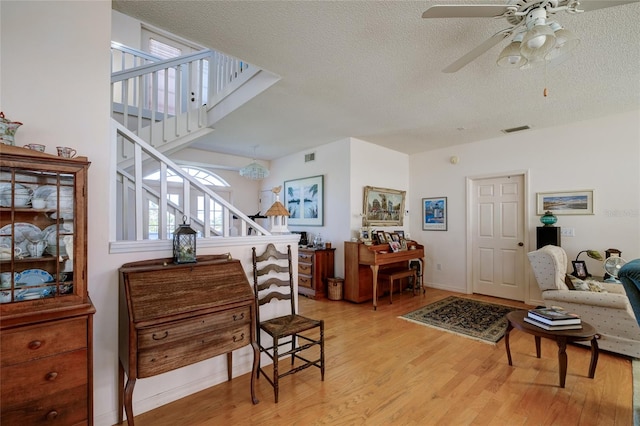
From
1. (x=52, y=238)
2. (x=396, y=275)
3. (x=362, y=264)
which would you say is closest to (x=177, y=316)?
(x=52, y=238)

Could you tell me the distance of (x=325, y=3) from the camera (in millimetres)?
1865

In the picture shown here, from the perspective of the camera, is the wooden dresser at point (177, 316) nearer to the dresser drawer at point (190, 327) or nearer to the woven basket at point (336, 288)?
the dresser drawer at point (190, 327)

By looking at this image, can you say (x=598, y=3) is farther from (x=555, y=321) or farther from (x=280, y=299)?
(x=280, y=299)

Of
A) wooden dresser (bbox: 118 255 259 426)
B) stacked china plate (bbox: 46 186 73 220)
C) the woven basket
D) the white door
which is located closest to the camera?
stacked china plate (bbox: 46 186 73 220)

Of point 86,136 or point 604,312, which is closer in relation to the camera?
point 86,136

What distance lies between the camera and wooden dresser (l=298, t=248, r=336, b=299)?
4777 mm

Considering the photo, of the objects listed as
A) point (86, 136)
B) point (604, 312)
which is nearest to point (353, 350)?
point (604, 312)

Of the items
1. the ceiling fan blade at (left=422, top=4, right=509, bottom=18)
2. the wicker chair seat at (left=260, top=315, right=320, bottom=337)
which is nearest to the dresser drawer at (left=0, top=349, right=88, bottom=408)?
the wicker chair seat at (left=260, top=315, right=320, bottom=337)

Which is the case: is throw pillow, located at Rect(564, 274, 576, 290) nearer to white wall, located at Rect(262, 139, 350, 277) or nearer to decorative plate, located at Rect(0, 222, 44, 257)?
white wall, located at Rect(262, 139, 350, 277)

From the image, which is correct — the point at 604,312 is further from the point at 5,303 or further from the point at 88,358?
the point at 5,303

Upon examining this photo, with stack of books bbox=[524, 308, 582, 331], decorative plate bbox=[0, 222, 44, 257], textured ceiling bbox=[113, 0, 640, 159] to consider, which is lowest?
stack of books bbox=[524, 308, 582, 331]

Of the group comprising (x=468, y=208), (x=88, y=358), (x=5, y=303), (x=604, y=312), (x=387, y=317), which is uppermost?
(x=468, y=208)

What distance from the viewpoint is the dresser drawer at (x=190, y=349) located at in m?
1.61

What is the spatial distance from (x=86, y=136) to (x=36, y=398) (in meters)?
1.40
